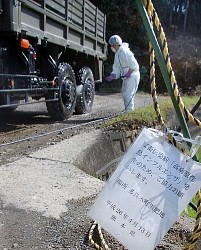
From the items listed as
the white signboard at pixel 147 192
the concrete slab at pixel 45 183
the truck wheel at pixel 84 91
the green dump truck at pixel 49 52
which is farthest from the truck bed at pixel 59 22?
the white signboard at pixel 147 192

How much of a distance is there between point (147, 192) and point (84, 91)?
639 cm

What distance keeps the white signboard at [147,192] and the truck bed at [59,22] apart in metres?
3.32

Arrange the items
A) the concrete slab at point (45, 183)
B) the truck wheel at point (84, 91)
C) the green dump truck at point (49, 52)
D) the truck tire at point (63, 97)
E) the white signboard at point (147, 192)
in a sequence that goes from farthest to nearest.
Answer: the truck wheel at point (84, 91)
the truck tire at point (63, 97)
the green dump truck at point (49, 52)
the concrete slab at point (45, 183)
the white signboard at point (147, 192)

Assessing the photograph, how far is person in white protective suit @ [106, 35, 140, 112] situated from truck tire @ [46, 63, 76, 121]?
1.10 meters

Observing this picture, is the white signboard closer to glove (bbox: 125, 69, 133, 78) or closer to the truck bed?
the truck bed

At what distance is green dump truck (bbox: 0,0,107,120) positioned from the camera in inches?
183

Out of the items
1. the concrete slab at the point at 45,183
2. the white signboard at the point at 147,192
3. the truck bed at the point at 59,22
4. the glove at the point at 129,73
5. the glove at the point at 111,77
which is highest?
the truck bed at the point at 59,22

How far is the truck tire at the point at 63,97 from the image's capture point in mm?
6164

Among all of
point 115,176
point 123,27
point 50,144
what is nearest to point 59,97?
point 50,144

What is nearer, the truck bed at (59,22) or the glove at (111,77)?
the truck bed at (59,22)

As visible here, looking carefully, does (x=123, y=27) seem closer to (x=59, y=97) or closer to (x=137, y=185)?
(x=59, y=97)

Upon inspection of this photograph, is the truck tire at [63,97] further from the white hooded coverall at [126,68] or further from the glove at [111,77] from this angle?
the white hooded coverall at [126,68]

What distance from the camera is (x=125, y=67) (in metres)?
7.46

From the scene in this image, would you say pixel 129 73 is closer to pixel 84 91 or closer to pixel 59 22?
pixel 84 91
